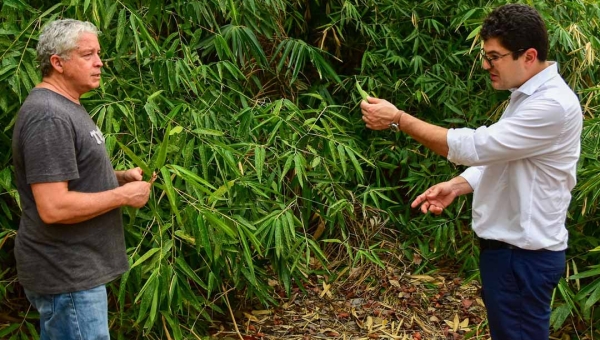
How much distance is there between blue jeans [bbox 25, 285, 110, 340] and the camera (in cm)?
189

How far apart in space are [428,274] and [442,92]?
3.46 ft

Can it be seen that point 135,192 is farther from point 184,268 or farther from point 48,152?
point 184,268

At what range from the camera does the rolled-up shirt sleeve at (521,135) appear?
189 centimetres

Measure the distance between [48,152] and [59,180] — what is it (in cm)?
8

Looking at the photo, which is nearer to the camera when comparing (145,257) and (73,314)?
(73,314)

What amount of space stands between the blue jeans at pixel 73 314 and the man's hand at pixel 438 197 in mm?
1022

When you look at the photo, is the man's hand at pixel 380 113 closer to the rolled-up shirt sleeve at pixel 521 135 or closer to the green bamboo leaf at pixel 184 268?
the rolled-up shirt sleeve at pixel 521 135

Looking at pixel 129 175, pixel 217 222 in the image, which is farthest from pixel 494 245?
pixel 129 175

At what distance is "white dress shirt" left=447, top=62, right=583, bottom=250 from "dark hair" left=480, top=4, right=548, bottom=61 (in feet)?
0.27

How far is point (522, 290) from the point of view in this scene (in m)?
1.98

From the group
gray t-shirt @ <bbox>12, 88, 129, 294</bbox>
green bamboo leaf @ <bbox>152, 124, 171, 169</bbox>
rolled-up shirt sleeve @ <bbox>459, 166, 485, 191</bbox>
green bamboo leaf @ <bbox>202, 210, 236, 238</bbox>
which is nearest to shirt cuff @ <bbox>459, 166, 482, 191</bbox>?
rolled-up shirt sleeve @ <bbox>459, 166, 485, 191</bbox>

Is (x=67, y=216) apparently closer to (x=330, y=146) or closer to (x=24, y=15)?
(x=24, y=15)

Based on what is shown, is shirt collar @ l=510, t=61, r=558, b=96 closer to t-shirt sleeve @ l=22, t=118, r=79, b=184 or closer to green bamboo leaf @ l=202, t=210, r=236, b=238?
green bamboo leaf @ l=202, t=210, r=236, b=238

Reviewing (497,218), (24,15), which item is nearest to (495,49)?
(497,218)
